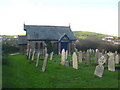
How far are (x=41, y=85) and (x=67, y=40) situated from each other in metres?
36.1

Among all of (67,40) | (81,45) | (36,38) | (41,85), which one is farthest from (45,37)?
(41,85)

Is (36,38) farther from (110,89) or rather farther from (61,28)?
(110,89)

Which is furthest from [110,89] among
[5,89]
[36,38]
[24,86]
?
[36,38]

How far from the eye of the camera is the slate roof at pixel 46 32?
45.8 meters

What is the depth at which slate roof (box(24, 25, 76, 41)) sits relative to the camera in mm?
45753

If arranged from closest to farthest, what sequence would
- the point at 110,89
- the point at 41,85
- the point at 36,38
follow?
the point at 110,89 < the point at 41,85 < the point at 36,38

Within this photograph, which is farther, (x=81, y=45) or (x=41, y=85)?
(x=81, y=45)

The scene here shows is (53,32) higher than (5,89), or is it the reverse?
(53,32)

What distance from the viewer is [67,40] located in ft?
153

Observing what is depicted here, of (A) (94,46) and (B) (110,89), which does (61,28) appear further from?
(B) (110,89)

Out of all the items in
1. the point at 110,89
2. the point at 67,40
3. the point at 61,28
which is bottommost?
the point at 110,89

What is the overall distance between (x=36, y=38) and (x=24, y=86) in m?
34.9

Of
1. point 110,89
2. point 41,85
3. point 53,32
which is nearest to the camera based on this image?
point 110,89

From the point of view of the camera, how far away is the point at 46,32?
1889 inches
